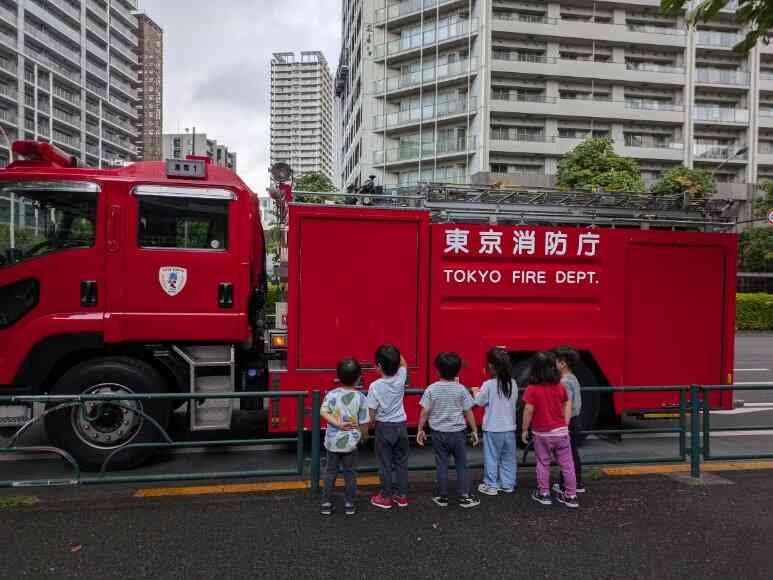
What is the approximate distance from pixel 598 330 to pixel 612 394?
0.76 m

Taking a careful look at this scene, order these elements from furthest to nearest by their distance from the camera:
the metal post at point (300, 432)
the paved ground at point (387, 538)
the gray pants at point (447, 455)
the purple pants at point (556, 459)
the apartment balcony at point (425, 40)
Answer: the apartment balcony at point (425, 40), the metal post at point (300, 432), the purple pants at point (556, 459), the gray pants at point (447, 455), the paved ground at point (387, 538)

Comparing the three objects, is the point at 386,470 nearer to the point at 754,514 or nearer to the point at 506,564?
the point at 506,564

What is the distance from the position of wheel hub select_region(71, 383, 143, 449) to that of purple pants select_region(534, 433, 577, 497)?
11.9ft

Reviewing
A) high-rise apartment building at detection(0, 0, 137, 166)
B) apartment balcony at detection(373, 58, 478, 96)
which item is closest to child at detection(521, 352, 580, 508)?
apartment balcony at detection(373, 58, 478, 96)

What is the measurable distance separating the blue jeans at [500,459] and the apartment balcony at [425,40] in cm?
→ 3828

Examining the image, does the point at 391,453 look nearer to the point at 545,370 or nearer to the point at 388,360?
the point at 388,360

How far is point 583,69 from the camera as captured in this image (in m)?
38.6

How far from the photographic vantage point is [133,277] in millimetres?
5105

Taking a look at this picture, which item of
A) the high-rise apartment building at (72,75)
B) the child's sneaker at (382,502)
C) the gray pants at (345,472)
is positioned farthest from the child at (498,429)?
the high-rise apartment building at (72,75)

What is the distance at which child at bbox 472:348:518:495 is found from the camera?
14.7 feet

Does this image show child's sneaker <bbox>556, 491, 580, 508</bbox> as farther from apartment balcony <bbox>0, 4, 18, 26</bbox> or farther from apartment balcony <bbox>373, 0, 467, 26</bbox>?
apartment balcony <bbox>0, 4, 18, 26</bbox>

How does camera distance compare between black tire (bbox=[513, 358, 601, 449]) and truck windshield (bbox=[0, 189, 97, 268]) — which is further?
black tire (bbox=[513, 358, 601, 449])

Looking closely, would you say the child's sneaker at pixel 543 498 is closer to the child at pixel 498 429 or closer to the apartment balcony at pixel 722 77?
the child at pixel 498 429

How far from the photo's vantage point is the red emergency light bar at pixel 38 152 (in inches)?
202
